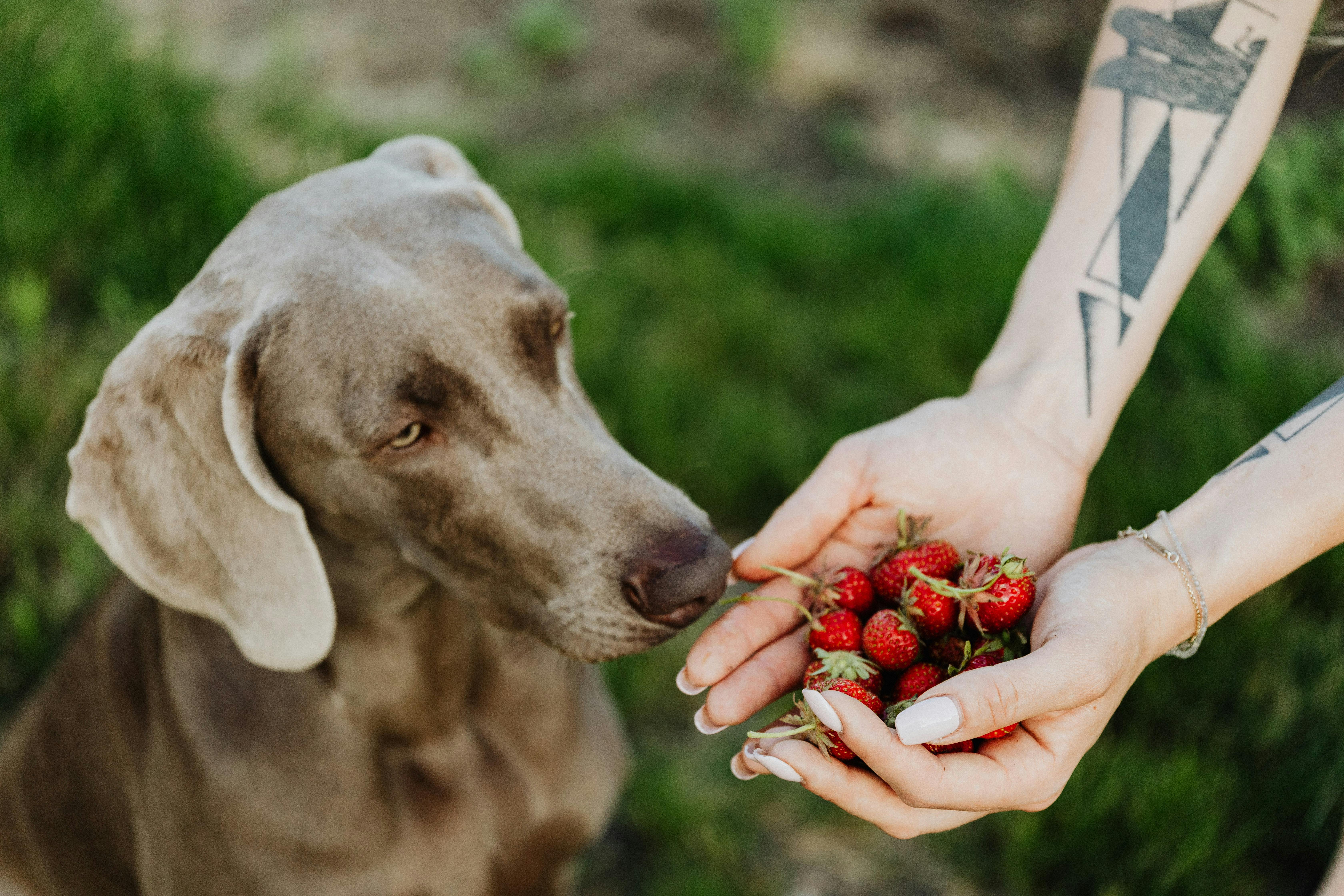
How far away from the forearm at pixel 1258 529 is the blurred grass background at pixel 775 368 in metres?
0.91

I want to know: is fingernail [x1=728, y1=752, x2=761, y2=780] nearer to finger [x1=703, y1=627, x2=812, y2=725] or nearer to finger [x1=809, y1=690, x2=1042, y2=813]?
finger [x1=703, y1=627, x2=812, y2=725]

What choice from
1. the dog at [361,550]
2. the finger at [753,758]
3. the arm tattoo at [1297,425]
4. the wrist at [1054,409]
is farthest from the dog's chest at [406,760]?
the arm tattoo at [1297,425]

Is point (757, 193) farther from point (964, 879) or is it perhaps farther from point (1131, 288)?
point (964, 879)

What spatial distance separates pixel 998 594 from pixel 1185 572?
40cm

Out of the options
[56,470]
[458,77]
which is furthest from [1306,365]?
[458,77]

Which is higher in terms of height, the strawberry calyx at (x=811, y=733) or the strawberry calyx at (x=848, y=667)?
the strawberry calyx at (x=848, y=667)

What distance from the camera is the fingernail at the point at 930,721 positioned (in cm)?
151

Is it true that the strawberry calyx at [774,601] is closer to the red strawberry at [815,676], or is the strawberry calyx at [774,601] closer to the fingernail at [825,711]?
the red strawberry at [815,676]

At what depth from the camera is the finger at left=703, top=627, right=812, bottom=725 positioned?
186 centimetres

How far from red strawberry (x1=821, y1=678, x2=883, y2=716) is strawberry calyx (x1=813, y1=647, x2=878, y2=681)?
0.01 metres

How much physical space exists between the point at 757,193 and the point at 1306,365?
9.59ft

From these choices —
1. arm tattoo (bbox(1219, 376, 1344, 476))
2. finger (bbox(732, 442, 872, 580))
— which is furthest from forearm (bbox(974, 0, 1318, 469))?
finger (bbox(732, 442, 872, 580))

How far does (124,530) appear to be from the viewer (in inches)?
75.2

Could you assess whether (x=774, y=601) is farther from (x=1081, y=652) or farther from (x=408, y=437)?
(x=408, y=437)
